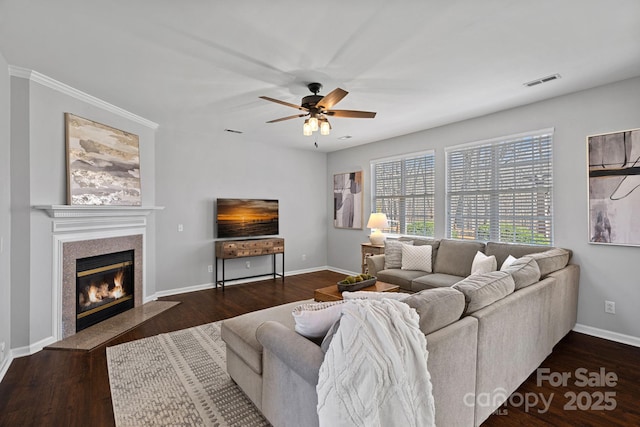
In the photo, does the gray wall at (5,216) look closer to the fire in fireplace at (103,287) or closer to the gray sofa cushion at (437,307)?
the fire in fireplace at (103,287)

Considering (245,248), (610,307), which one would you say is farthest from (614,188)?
(245,248)

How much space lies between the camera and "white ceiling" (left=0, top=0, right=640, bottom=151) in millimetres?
2008

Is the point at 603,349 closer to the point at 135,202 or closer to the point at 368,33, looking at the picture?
the point at 368,33

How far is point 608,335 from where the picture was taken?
127 inches

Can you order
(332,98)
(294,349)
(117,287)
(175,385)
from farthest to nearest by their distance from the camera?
(117,287)
(332,98)
(175,385)
(294,349)

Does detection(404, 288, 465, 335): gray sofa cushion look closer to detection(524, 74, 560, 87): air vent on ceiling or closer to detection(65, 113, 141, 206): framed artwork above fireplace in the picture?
detection(524, 74, 560, 87): air vent on ceiling

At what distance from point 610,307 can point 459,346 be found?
2.82 m

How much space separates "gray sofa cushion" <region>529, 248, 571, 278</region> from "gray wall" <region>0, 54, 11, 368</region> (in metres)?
4.66

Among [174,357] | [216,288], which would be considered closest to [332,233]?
[216,288]

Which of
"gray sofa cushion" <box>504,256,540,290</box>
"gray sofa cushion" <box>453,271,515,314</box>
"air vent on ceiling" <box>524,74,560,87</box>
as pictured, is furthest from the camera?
"air vent on ceiling" <box>524,74,560,87</box>

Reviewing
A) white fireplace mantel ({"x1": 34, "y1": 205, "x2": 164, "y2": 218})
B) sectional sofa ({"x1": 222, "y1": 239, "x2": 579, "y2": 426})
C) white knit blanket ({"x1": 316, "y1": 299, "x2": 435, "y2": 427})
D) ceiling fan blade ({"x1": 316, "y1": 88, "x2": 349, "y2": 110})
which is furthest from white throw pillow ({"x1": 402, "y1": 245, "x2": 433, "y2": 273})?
white fireplace mantel ({"x1": 34, "y1": 205, "x2": 164, "y2": 218})

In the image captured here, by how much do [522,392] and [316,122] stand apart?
2.84 meters

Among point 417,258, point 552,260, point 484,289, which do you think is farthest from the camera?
point 417,258

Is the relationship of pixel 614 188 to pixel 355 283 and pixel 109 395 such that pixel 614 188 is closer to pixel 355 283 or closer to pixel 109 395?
pixel 355 283
